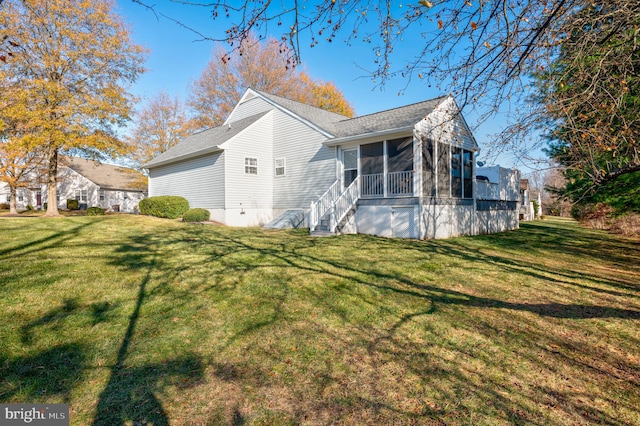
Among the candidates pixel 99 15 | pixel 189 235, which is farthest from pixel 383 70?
pixel 99 15

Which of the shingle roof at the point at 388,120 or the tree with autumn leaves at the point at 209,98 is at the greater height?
the tree with autumn leaves at the point at 209,98

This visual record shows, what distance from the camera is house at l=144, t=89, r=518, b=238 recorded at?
11.9 metres

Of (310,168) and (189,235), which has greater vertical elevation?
(310,168)

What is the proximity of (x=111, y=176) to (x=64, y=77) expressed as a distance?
18667mm

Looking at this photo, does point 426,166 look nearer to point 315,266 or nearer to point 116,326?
point 315,266

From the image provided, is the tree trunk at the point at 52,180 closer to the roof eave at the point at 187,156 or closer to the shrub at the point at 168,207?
the roof eave at the point at 187,156

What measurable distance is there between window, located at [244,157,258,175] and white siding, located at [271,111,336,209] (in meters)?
0.95

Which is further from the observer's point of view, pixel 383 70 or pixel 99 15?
pixel 99 15

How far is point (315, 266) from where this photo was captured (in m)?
6.79

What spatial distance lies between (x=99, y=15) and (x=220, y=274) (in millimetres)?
18799

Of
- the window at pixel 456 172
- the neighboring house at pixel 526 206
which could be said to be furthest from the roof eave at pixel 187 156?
the neighboring house at pixel 526 206

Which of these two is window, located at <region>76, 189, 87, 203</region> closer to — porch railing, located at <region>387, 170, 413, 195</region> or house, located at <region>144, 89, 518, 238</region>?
house, located at <region>144, 89, 518, 238</region>

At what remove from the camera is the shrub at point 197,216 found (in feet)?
49.5

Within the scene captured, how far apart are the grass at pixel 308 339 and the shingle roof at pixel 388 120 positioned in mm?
6821
